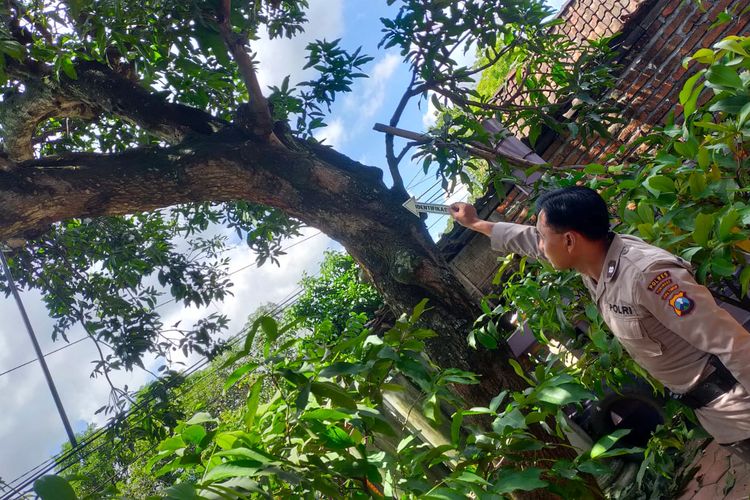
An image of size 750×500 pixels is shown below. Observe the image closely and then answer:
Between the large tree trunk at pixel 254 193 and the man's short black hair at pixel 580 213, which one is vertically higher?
the large tree trunk at pixel 254 193

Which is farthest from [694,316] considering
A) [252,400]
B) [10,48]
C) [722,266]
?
[10,48]

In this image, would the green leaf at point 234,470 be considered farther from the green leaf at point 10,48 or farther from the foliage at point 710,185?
the green leaf at point 10,48

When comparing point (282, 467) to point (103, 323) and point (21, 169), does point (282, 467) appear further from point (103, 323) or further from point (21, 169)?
point (103, 323)

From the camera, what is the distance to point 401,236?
10.1 ft

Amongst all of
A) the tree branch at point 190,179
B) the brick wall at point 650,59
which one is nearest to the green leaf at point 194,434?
the tree branch at point 190,179

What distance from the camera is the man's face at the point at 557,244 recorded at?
1824mm

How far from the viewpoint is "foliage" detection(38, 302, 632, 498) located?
1.15 meters

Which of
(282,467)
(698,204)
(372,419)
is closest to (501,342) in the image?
(698,204)

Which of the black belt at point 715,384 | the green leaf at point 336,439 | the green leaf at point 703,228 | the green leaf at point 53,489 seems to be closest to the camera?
the green leaf at point 53,489

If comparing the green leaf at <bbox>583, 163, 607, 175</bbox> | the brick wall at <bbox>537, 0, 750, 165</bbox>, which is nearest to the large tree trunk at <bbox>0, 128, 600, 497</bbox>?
the green leaf at <bbox>583, 163, 607, 175</bbox>

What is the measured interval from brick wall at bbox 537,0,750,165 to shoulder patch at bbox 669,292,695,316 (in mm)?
3248

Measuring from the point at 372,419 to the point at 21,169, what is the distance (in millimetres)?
2761

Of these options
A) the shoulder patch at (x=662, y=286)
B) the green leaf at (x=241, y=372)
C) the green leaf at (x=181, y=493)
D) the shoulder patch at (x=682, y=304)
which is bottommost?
the shoulder patch at (x=682, y=304)

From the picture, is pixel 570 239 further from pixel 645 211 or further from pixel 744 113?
pixel 744 113
